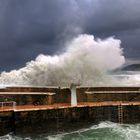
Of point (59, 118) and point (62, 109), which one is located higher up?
point (62, 109)

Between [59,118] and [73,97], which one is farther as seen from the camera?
[73,97]

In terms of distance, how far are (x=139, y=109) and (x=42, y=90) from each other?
6042 millimetres

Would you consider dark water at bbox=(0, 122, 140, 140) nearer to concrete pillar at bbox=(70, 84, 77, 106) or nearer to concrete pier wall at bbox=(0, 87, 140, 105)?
concrete pillar at bbox=(70, 84, 77, 106)

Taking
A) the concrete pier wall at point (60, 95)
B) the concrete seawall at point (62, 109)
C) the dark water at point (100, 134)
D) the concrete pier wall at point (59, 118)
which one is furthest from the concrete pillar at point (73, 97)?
the dark water at point (100, 134)

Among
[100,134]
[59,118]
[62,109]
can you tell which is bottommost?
[100,134]

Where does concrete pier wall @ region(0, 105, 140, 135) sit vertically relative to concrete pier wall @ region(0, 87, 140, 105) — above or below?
below

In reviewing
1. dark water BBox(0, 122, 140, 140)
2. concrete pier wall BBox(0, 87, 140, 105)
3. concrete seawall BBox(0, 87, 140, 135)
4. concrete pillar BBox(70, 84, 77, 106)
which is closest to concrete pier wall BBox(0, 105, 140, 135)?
concrete seawall BBox(0, 87, 140, 135)

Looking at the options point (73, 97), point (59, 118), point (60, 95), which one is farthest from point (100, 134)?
point (60, 95)

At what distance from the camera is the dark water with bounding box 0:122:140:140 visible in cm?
1944

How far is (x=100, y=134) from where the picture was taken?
791 inches

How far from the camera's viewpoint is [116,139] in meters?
19.1

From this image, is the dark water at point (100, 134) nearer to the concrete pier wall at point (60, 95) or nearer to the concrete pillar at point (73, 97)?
the concrete pillar at point (73, 97)

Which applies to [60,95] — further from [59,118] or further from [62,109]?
[59,118]

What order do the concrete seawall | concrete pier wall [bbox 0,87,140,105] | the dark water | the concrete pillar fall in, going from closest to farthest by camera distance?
the dark water < the concrete seawall < the concrete pillar < concrete pier wall [bbox 0,87,140,105]
